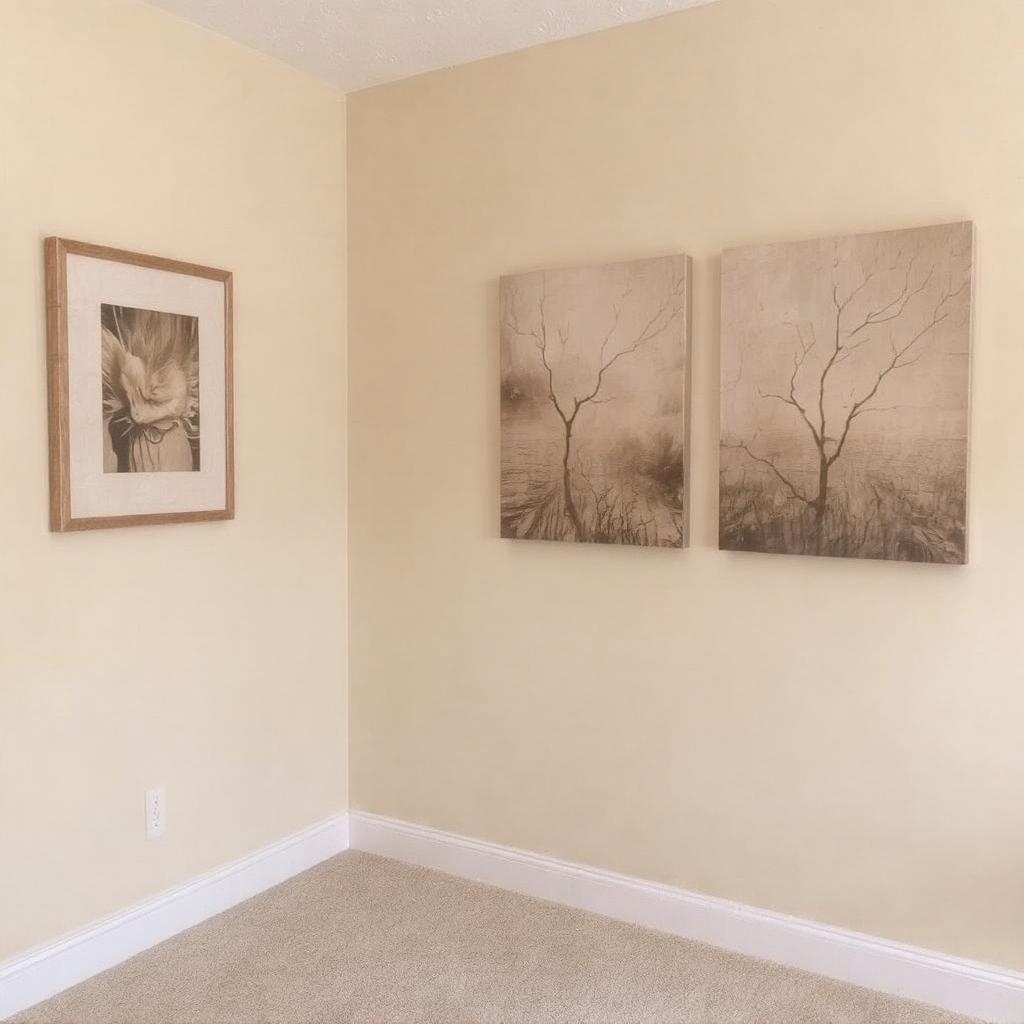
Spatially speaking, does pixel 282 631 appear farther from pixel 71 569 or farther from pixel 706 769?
pixel 706 769

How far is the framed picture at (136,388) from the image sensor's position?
7.57 ft

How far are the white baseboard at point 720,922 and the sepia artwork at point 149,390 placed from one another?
4.59 ft

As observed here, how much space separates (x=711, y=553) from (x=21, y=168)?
1914mm

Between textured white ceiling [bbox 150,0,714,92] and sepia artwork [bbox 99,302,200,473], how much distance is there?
0.81 meters

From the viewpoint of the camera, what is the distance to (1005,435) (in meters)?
2.17

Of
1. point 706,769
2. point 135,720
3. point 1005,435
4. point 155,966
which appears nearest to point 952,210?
point 1005,435

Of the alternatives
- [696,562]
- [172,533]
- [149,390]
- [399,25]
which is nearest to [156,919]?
[172,533]

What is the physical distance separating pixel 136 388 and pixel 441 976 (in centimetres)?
167

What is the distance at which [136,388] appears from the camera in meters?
2.47

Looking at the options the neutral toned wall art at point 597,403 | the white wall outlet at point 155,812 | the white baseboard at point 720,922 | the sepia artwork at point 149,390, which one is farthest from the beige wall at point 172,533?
the neutral toned wall art at point 597,403

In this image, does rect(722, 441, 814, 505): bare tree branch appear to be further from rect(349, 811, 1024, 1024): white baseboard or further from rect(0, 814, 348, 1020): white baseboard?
rect(0, 814, 348, 1020): white baseboard

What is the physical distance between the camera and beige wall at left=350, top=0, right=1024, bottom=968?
7.27 ft

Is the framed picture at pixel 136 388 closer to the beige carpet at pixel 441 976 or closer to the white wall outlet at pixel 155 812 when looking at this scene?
the white wall outlet at pixel 155 812

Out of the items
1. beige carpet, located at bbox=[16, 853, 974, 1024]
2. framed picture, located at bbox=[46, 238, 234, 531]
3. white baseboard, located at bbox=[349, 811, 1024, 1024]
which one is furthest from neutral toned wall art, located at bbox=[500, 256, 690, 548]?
beige carpet, located at bbox=[16, 853, 974, 1024]
